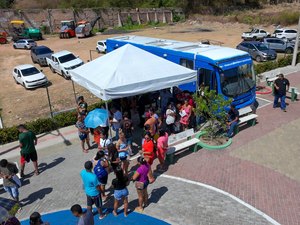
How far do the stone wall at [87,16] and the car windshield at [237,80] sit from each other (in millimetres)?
45253

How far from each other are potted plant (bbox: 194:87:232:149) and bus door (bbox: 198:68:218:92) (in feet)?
3.39

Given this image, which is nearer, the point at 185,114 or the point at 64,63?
the point at 185,114

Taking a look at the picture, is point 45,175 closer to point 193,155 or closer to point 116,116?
point 116,116

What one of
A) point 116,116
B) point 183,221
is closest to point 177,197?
point 183,221

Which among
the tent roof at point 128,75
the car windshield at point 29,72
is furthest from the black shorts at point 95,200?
the car windshield at point 29,72

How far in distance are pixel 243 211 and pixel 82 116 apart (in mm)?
6293

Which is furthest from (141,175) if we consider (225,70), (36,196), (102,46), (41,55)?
(102,46)

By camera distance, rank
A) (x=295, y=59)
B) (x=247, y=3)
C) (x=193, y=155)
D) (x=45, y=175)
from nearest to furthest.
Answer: (x=45, y=175) → (x=193, y=155) → (x=295, y=59) → (x=247, y=3)

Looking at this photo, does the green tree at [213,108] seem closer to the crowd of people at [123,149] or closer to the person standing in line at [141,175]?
the crowd of people at [123,149]

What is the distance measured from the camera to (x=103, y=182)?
26.3 ft

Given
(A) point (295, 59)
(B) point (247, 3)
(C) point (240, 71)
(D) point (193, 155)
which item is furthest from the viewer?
(B) point (247, 3)

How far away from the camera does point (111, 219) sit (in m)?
8.00

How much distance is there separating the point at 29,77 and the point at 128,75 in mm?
13553

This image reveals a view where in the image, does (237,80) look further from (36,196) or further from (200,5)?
(200,5)
